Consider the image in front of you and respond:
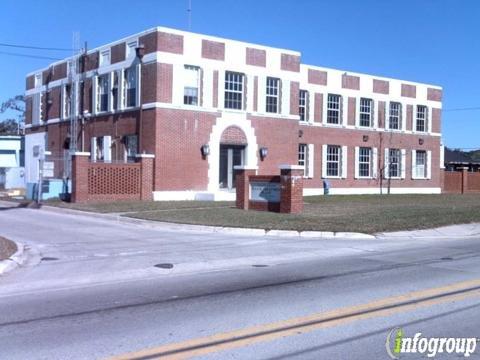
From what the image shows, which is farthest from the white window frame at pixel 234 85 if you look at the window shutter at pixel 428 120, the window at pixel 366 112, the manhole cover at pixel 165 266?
the manhole cover at pixel 165 266

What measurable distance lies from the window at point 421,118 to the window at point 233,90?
17732 millimetres

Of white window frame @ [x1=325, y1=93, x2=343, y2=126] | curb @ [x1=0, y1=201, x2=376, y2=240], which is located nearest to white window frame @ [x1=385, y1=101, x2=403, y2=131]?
white window frame @ [x1=325, y1=93, x2=343, y2=126]

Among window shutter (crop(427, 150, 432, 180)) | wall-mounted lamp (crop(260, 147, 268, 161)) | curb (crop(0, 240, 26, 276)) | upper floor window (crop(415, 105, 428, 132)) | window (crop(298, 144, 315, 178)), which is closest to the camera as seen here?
curb (crop(0, 240, 26, 276))

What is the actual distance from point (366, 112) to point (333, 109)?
10.2ft

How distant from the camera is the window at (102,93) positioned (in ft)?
111

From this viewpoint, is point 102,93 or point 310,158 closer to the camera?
point 102,93

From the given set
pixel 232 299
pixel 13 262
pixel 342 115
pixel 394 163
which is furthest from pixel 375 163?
pixel 232 299

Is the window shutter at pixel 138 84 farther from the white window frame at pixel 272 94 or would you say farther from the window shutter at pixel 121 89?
the white window frame at pixel 272 94

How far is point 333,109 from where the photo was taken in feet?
130

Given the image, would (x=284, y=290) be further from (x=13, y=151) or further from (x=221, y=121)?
(x=13, y=151)

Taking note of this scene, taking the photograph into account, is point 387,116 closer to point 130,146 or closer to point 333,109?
point 333,109

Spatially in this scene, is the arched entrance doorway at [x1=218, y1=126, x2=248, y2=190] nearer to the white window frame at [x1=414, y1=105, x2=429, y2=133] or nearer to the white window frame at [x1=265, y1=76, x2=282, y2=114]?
the white window frame at [x1=265, y1=76, x2=282, y2=114]

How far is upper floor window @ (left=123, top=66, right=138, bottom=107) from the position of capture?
31.2 metres

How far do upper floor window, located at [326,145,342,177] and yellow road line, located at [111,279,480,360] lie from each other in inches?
1199
